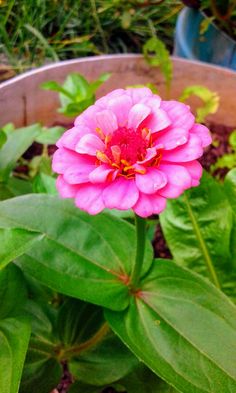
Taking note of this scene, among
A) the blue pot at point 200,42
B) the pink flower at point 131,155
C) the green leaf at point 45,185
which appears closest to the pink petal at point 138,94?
the pink flower at point 131,155

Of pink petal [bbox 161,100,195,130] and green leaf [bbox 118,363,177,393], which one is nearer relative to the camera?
pink petal [bbox 161,100,195,130]

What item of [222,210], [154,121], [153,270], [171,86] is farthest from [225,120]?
[154,121]

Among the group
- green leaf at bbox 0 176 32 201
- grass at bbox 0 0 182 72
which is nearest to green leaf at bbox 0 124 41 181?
green leaf at bbox 0 176 32 201

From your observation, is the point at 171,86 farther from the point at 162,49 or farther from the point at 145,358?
the point at 145,358

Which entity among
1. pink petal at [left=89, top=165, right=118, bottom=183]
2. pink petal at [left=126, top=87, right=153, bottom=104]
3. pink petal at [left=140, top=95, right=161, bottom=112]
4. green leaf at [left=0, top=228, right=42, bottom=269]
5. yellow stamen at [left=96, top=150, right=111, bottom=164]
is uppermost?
pink petal at [left=140, top=95, right=161, bottom=112]

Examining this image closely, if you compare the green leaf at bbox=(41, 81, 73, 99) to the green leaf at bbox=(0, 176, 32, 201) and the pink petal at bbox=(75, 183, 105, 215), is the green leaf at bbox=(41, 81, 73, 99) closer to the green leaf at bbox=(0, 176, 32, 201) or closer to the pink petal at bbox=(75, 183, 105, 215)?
the green leaf at bbox=(0, 176, 32, 201)

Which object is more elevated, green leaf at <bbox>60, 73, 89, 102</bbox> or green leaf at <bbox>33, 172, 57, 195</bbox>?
green leaf at <bbox>60, 73, 89, 102</bbox>

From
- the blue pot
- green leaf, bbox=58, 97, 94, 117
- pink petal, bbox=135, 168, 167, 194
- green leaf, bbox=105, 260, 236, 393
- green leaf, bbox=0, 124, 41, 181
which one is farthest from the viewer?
the blue pot

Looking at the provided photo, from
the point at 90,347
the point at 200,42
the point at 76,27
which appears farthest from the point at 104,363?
the point at 76,27
